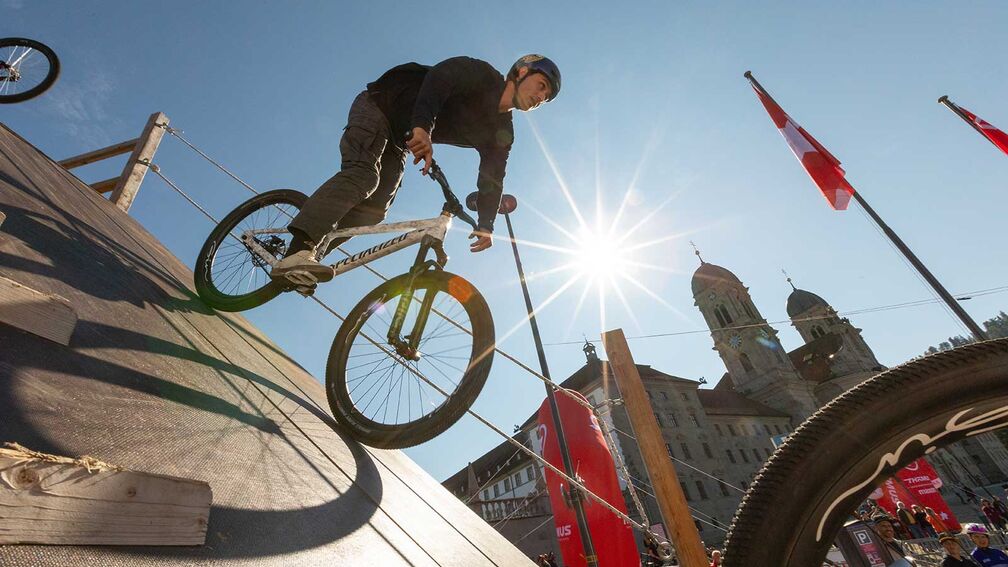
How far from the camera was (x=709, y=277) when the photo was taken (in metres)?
55.2

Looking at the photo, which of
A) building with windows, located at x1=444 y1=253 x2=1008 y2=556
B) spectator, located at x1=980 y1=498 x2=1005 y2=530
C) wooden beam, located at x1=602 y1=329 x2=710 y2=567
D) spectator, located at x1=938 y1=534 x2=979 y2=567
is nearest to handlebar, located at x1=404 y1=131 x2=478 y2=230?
wooden beam, located at x1=602 y1=329 x2=710 y2=567

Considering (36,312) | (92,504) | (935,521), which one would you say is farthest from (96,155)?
(935,521)

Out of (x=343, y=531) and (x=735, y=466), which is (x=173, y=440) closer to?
(x=343, y=531)

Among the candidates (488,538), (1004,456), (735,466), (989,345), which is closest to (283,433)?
(488,538)

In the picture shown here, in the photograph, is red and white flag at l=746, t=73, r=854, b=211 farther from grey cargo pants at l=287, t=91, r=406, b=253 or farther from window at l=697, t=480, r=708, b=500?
window at l=697, t=480, r=708, b=500

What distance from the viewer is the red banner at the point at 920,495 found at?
1366 cm

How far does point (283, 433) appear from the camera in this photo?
6.03 ft

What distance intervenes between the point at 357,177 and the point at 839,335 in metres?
70.1

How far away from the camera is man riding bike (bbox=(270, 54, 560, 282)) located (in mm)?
2711

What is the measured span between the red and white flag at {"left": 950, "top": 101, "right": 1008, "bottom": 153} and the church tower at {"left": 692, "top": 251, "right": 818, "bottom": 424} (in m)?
41.8

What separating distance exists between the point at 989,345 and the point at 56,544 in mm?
2119

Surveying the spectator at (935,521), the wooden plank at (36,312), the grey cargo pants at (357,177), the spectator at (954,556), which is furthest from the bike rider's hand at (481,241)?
the spectator at (935,521)

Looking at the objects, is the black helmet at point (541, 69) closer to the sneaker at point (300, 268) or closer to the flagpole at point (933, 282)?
the sneaker at point (300, 268)

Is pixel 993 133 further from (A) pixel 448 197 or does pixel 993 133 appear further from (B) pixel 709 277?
(B) pixel 709 277
